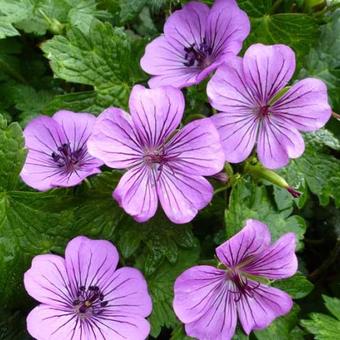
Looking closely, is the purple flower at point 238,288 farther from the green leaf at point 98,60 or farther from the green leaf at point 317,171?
the green leaf at point 98,60

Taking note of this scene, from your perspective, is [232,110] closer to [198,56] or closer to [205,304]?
[198,56]

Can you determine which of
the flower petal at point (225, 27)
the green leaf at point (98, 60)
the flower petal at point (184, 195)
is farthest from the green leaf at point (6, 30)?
the flower petal at point (184, 195)

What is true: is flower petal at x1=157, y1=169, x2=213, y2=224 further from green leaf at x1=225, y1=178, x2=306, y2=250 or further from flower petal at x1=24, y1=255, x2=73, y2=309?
flower petal at x1=24, y1=255, x2=73, y2=309

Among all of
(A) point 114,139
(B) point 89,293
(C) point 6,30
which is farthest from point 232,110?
(C) point 6,30

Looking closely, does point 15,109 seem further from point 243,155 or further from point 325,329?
point 325,329

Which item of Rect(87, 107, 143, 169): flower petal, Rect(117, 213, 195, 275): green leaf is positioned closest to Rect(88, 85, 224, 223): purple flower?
Rect(87, 107, 143, 169): flower petal

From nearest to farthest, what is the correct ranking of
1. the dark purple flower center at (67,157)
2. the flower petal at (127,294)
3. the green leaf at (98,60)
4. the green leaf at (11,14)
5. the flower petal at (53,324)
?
the flower petal at (53,324) → the flower petal at (127,294) → the dark purple flower center at (67,157) → the green leaf at (98,60) → the green leaf at (11,14)

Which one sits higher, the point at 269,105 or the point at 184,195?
the point at 269,105
